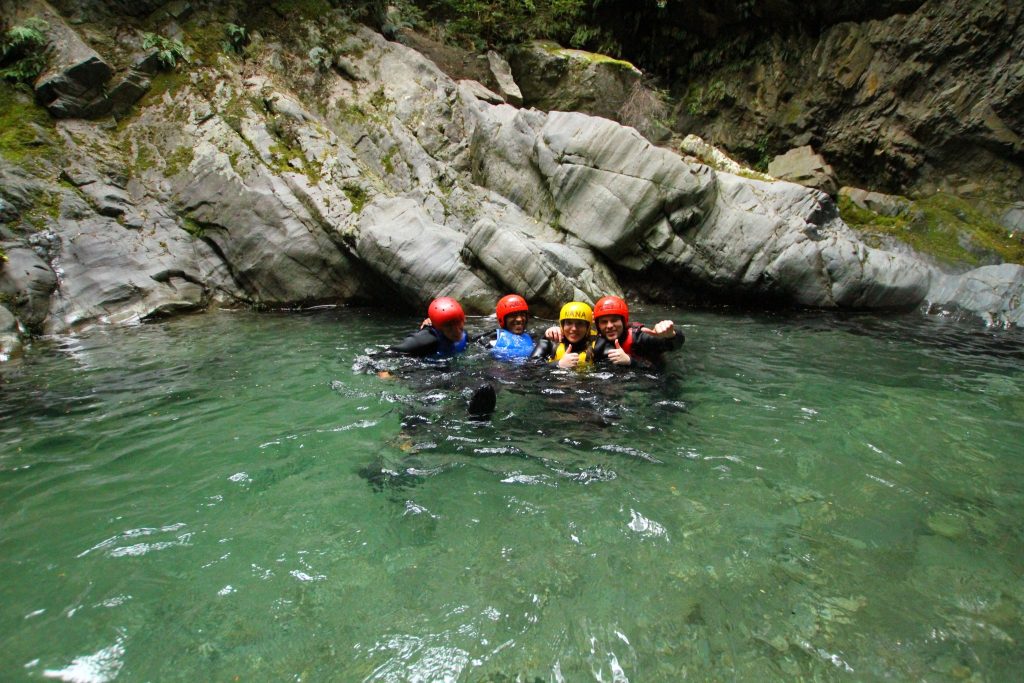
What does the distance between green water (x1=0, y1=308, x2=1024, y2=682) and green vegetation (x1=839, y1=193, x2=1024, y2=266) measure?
9517 mm

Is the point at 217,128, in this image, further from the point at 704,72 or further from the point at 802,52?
the point at 802,52

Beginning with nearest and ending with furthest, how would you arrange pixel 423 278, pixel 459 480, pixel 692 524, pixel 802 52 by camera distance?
pixel 692 524 → pixel 459 480 → pixel 423 278 → pixel 802 52

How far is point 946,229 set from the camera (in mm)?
15039

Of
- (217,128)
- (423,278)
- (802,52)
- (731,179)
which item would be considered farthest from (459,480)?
(802,52)

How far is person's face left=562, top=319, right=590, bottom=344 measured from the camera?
7324 mm

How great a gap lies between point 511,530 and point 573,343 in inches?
159

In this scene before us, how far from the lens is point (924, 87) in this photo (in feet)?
57.3

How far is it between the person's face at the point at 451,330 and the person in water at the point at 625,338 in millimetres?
1965

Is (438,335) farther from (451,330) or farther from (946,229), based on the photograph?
(946,229)

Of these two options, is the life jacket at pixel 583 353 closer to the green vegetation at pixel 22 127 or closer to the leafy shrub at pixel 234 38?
the green vegetation at pixel 22 127

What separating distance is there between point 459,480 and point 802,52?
23.0 metres

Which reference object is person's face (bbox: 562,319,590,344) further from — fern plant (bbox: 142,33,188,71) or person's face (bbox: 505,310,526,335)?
fern plant (bbox: 142,33,188,71)

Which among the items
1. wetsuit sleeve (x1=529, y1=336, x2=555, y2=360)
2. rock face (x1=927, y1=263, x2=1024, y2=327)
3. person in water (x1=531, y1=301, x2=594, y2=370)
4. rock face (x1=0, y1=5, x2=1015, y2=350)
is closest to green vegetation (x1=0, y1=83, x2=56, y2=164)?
rock face (x1=0, y1=5, x2=1015, y2=350)

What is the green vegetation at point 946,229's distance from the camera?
14336 mm
